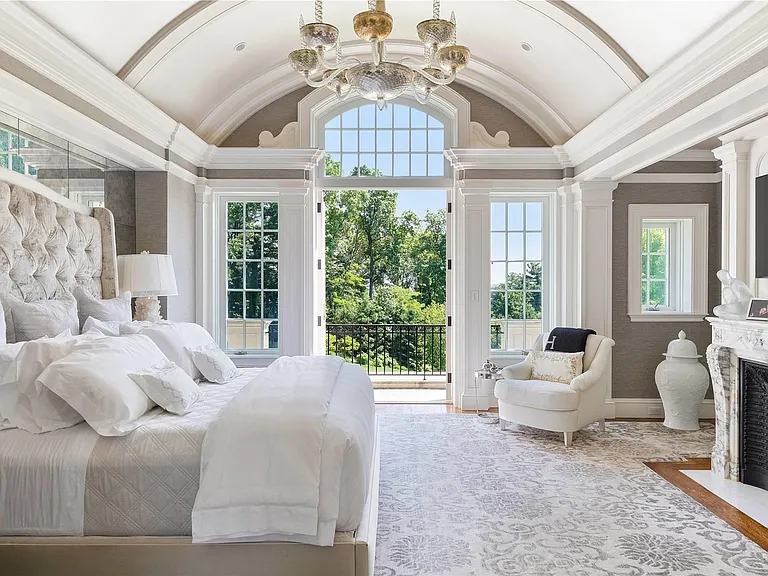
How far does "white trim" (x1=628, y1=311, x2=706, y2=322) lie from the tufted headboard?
464cm

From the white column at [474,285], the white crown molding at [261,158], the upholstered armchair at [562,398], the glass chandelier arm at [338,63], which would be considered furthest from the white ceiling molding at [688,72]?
the white crown molding at [261,158]

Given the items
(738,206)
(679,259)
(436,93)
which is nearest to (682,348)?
(679,259)

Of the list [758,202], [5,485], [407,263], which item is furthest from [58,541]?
[407,263]

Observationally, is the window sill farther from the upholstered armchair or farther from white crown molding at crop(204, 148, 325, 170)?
white crown molding at crop(204, 148, 325, 170)

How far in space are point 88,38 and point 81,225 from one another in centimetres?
115

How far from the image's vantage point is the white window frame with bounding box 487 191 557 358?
19.4 ft

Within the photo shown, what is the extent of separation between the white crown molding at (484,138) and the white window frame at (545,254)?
497 millimetres

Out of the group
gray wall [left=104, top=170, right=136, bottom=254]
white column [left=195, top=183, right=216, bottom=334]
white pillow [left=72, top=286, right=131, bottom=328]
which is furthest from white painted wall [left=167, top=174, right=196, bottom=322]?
white pillow [left=72, top=286, right=131, bottom=328]

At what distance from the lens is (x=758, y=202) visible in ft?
12.6

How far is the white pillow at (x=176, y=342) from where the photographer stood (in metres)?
3.48

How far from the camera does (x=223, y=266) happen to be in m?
Result: 5.91

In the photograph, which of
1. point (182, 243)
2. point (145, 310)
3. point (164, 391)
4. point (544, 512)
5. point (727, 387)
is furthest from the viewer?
point (182, 243)

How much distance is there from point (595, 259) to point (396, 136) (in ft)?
7.84

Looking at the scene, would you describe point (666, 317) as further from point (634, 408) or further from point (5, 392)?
point (5, 392)
